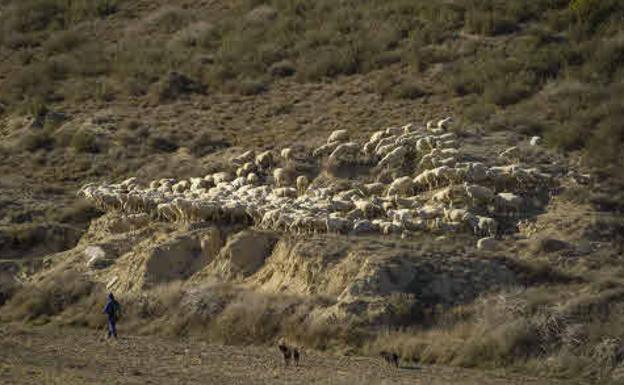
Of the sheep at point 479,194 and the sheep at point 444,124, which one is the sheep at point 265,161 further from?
the sheep at point 479,194

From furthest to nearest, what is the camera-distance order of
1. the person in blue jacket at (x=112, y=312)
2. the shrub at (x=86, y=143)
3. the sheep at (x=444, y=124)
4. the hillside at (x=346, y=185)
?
the shrub at (x=86, y=143)
the sheep at (x=444, y=124)
the person in blue jacket at (x=112, y=312)
the hillside at (x=346, y=185)

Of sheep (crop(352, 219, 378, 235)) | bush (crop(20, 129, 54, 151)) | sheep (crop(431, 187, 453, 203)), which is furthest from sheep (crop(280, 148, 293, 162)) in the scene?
bush (crop(20, 129, 54, 151))

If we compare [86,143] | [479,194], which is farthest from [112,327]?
[86,143]

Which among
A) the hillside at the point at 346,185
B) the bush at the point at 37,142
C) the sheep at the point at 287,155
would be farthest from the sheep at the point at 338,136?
the bush at the point at 37,142

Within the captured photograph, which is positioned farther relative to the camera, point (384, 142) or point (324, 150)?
point (324, 150)

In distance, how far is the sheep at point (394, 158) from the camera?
1970 cm

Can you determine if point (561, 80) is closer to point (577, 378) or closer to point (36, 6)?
point (577, 378)

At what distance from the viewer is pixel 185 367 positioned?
558 inches

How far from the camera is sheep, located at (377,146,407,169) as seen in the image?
19.7 meters

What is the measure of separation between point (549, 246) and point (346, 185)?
4.53 metres

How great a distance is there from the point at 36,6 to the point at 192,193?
772 inches

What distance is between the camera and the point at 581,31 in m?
24.3

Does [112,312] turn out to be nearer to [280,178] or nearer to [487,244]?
[280,178]

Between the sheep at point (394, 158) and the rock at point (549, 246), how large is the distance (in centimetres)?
385
